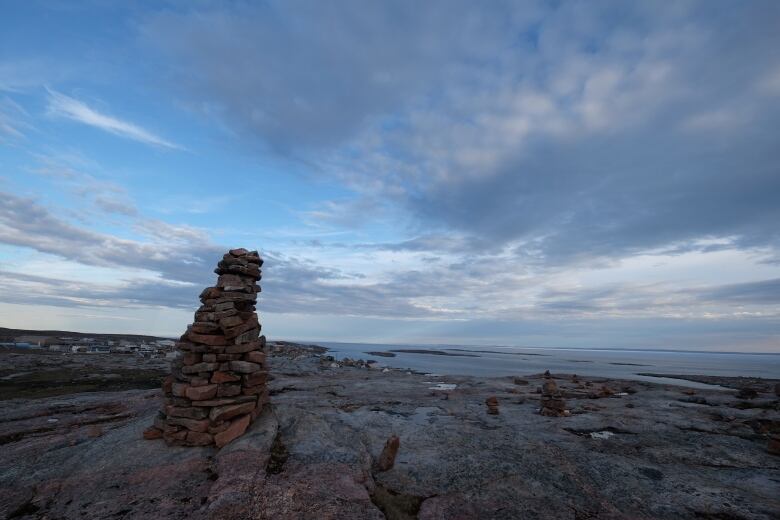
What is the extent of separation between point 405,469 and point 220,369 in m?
6.79

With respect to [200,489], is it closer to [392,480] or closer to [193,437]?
[193,437]

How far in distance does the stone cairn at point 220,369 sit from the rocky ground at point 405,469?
0.56m

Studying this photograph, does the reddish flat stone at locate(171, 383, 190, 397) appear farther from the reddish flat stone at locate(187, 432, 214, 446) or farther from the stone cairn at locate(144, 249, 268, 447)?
the reddish flat stone at locate(187, 432, 214, 446)

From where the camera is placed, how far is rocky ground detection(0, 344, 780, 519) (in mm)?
8438

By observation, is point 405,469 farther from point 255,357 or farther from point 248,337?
point 248,337

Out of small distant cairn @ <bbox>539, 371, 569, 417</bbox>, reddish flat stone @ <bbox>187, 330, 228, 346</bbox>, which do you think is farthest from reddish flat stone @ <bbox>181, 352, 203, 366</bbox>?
small distant cairn @ <bbox>539, 371, 569, 417</bbox>

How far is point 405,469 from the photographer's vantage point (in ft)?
35.1

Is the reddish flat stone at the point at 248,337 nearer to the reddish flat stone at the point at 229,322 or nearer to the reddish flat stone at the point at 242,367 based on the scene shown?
the reddish flat stone at the point at 229,322

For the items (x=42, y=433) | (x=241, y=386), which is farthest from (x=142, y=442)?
(x=42, y=433)

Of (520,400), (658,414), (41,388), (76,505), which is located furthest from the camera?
(41,388)

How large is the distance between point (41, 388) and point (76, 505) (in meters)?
26.2

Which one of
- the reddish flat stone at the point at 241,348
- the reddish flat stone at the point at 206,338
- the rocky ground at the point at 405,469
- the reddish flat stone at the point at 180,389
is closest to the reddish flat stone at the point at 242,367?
the reddish flat stone at the point at 241,348

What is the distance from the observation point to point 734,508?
848 cm

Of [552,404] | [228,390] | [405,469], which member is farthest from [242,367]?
[552,404]
